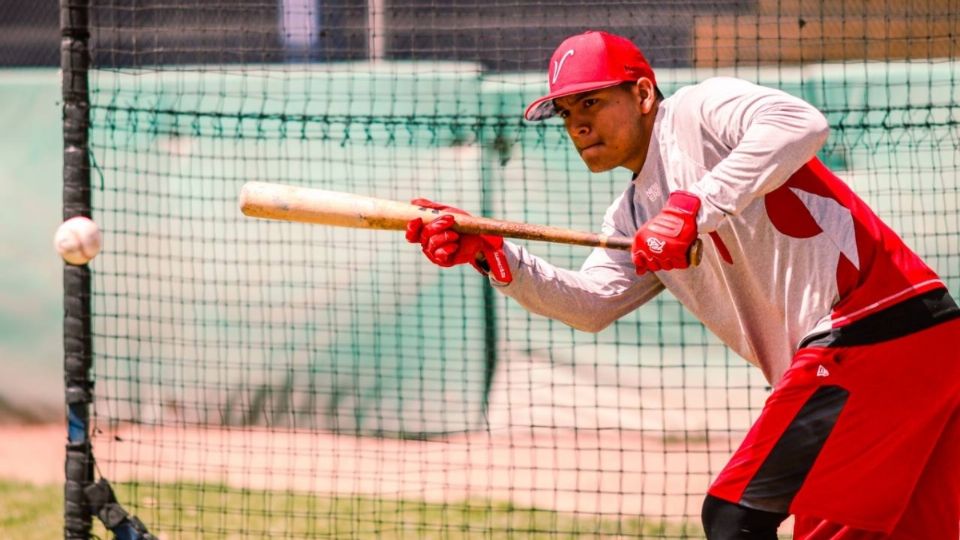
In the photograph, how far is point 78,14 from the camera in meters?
4.85

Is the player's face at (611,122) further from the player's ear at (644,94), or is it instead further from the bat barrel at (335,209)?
the bat barrel at (335,209)

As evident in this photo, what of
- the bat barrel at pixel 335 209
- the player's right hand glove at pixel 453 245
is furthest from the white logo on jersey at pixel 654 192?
the player's right hand glove at pixel 453 245

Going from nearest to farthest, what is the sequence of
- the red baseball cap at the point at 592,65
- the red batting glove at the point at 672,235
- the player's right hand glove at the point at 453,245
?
the red batting glove at the point at 672,235 < the red baseball cap at the point at 592,65 < the player's right hand glove at the point at 453,245

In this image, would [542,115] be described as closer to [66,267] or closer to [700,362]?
[66,267]

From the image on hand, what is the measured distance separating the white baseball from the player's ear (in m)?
2.14

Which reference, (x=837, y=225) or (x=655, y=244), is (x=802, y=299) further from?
(x=655, y=244)

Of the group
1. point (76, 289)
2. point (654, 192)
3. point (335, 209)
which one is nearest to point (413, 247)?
point (76, 289)

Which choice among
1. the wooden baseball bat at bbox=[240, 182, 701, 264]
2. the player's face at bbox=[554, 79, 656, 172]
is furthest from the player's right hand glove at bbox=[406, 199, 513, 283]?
the player's face at bbox=[554, 79, 656, 172]

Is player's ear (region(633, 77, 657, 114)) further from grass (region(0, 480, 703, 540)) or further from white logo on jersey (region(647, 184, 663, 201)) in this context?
grass (region(0, 480, 703, 540))

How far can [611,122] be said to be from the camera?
3.42 m

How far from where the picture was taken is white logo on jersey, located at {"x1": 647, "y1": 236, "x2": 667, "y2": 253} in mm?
3053

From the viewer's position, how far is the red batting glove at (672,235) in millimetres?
3029

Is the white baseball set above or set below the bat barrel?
below

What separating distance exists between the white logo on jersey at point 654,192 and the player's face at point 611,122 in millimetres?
102
